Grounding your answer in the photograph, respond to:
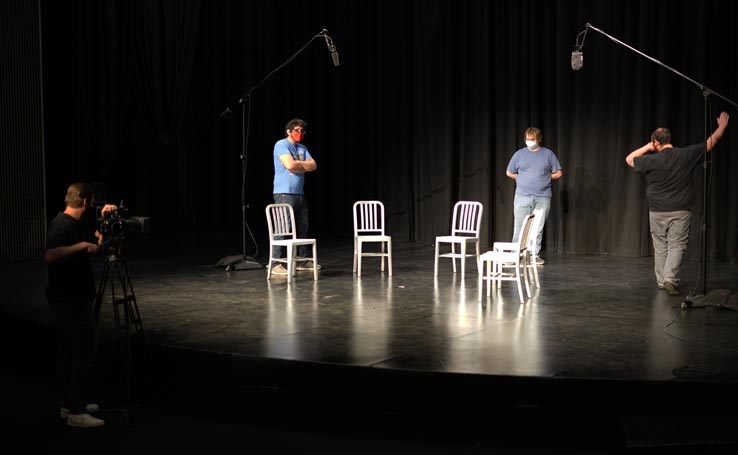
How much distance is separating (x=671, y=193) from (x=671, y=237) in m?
0.35

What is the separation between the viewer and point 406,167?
37.4ft

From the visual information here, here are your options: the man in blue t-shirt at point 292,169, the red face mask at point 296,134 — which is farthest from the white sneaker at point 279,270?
the red face mask at point 296,134

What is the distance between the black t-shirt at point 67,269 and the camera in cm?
452

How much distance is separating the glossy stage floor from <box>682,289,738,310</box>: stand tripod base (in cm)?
1

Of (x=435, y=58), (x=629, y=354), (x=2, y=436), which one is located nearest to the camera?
(x=2, y=436)

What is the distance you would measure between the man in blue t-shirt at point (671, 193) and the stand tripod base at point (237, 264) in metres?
3.80

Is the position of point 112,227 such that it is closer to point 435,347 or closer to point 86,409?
point 86,409

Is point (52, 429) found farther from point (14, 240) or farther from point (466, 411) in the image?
point (14, 240)

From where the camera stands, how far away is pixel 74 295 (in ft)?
14.9

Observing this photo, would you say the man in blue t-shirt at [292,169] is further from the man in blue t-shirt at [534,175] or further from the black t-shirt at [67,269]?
the black t-shirt at [67,269]

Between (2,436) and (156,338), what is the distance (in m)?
1.20

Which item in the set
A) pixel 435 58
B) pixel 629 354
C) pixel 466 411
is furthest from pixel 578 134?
pixel 466 411

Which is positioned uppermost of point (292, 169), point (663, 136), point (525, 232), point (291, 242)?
point (663, 136)

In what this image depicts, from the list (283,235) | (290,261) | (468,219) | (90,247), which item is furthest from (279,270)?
(90,247)
